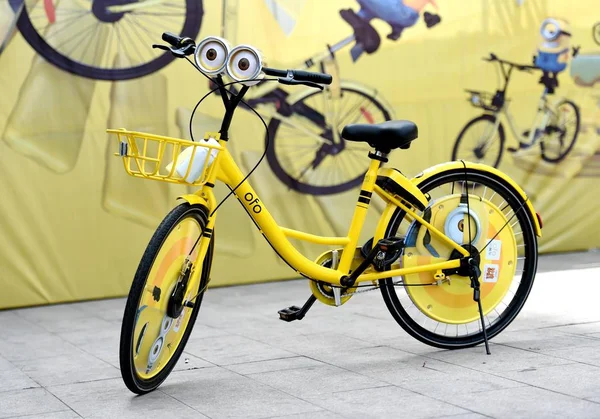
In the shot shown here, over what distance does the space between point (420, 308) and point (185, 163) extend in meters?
1.17

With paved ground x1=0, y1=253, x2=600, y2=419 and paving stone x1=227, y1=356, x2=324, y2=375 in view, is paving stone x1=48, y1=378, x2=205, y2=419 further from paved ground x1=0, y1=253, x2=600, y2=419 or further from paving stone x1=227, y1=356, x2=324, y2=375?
paving stone x1=227, y1=356, x2=324, y2=375

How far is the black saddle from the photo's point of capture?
11.9 ft

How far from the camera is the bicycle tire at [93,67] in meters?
5.47

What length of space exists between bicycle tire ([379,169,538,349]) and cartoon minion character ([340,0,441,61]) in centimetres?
249

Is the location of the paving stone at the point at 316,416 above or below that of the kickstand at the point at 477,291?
below

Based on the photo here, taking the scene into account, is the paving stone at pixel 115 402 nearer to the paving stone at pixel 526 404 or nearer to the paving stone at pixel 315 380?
the paving stone at pixel 315 380

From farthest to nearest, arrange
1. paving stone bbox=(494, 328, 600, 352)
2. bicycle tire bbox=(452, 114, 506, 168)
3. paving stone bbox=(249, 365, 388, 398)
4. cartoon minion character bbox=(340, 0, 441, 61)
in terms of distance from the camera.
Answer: bicycle tire bbox=(452, 114, 506, 168)
cartoon minion character bbox=(340, 0, 441, 61)
paving stone bbox=(494, 328, 600, 352)
paving stone bbox=(249, 365, 388, 398)

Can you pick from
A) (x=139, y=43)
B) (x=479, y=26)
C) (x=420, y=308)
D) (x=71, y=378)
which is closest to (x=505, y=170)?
(x=479, y=26)

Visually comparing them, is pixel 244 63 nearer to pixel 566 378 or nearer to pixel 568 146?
pixel 566 378

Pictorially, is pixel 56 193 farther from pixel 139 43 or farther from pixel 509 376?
pixel 509 376

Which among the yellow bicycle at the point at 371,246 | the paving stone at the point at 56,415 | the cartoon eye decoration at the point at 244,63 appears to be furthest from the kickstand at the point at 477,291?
the paving stone at the point at 56,415

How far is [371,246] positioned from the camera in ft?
12.3

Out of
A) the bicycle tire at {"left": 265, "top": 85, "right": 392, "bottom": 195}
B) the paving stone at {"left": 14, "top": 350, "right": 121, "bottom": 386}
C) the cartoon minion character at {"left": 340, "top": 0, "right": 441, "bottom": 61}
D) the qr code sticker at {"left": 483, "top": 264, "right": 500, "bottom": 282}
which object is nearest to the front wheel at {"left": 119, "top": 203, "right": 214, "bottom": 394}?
the paving stone at {"left": 14, "top": 350, "right": 121, "bottom": 386}

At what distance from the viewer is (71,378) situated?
149 inches
